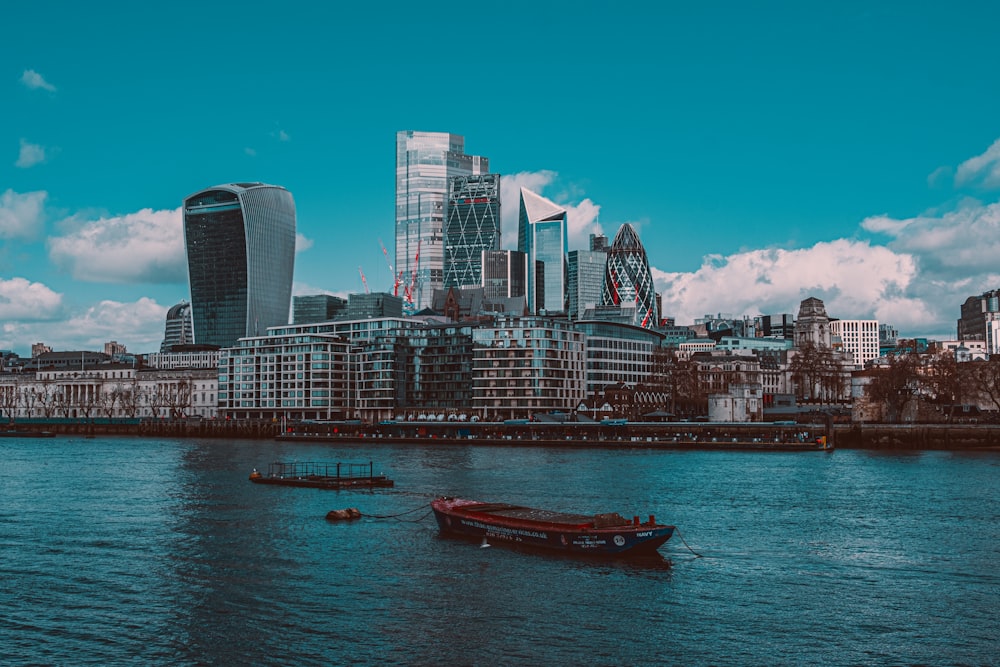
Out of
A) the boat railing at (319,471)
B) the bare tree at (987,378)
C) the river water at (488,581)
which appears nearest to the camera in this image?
the river water at (488,581)

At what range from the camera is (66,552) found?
→ 168 ft

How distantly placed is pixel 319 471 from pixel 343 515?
3724 cm

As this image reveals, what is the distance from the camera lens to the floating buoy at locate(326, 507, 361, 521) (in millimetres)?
62469

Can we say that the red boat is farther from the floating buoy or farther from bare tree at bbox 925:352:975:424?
bare tree at bbox 925:352:975:424

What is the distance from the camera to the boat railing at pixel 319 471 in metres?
87.0

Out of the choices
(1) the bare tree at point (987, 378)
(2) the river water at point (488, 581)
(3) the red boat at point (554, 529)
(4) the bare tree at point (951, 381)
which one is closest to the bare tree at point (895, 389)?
(4) the bare tree at point (951, 381)

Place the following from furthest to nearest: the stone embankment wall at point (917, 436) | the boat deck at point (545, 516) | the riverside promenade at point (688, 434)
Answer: the riverside promenade at point (688, 434) < the stone embankment wall at point (917, 436) < the boat deck at point (545, 516)

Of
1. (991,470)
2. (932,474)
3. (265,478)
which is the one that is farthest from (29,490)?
(991,470)

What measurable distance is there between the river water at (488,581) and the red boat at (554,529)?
52.1 inches

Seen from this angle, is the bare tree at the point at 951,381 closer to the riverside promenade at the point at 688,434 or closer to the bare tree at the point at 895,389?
the bare tree at the point at 895,389

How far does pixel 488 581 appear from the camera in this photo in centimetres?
4425

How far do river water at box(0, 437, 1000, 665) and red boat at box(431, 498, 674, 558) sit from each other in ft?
4.34

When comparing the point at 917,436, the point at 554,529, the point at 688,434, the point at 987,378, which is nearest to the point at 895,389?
the point at 987,378

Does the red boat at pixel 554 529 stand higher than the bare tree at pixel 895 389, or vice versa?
the bare tree at pixel 895 389
